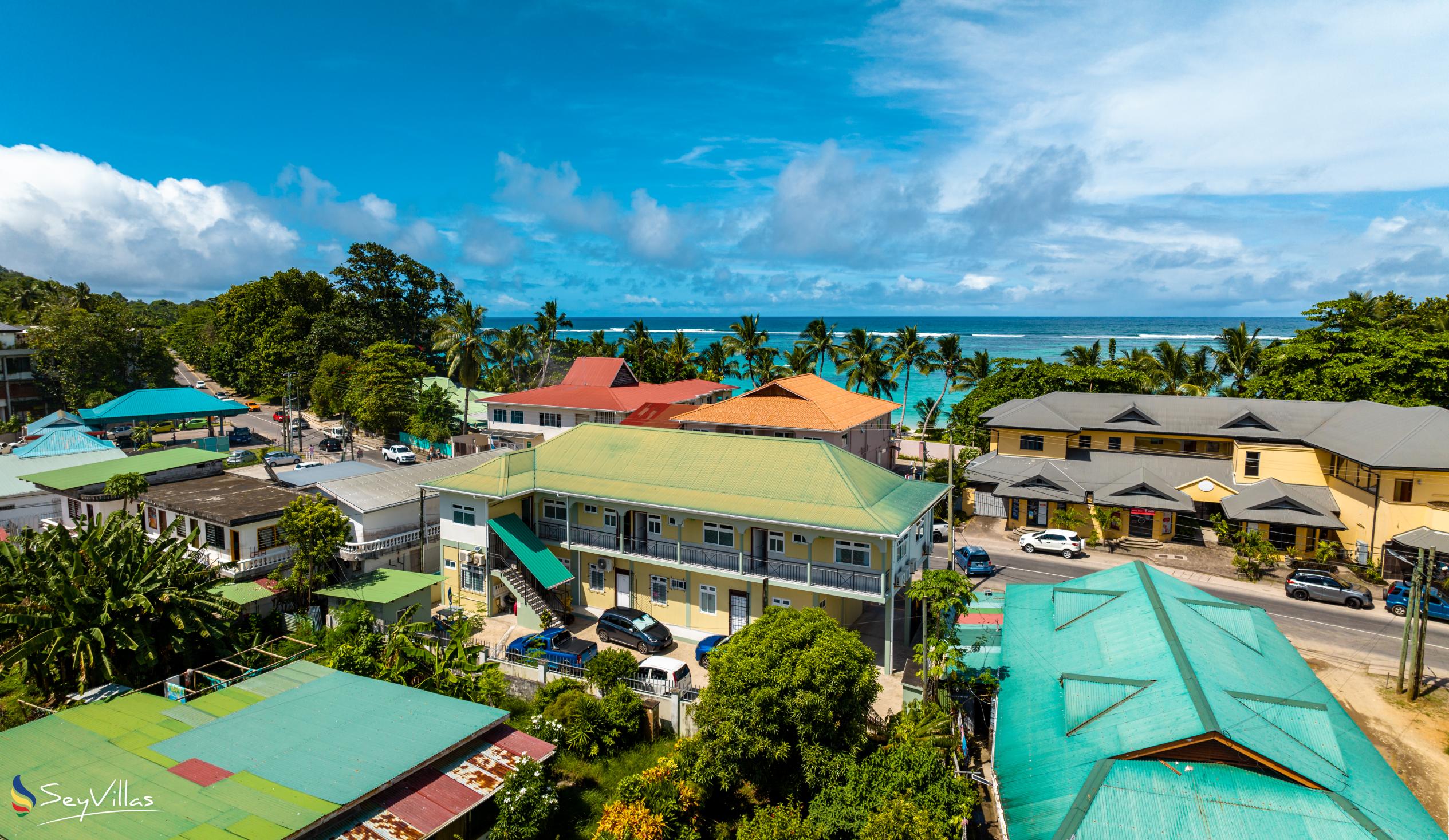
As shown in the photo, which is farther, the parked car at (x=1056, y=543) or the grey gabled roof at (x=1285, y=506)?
the parked car at (x=1056, y=543)

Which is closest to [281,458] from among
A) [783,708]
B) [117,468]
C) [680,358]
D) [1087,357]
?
[117,468]

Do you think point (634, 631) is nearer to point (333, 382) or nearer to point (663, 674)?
point (663, 674)

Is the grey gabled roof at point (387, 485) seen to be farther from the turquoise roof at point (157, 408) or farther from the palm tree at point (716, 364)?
the turquoise roof at point (157, 408)

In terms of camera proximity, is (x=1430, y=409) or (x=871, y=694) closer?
(x=871, y=694)

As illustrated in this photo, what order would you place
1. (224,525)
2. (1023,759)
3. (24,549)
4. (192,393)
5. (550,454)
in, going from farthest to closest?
(192,393)
(550,454)
(224,525)
(24,549)
(1023,759)

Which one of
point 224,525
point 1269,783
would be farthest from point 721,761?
point 224,525

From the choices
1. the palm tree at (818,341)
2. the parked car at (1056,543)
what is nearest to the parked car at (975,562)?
the parked car at (1056,543)

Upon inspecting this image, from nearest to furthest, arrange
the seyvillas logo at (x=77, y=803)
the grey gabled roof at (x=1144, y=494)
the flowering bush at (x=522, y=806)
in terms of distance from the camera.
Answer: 1. the seyvillas logo at (x=77, y=803)
2. the flowering bush at (x=522, y=806)
3. the grey gabled roof at (x=1144, y=494)

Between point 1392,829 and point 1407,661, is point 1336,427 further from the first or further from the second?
point 1392,829
